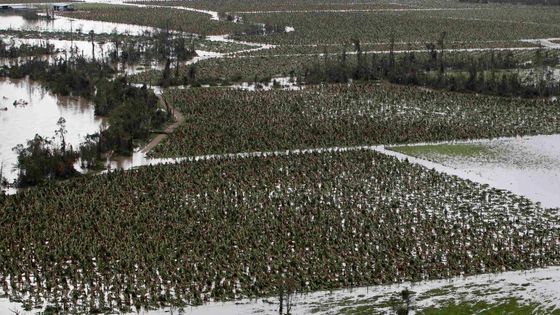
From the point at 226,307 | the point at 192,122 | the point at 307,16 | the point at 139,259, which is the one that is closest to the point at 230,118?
the point at 192,122

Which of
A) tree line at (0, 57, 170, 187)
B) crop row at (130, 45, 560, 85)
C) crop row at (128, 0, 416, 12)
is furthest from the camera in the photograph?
crop row at (128, 0, 416, 12)

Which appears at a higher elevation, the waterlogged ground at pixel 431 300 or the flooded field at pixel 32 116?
the flooded field at pixel 32 116

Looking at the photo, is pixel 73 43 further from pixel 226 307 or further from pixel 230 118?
pixel 226 307

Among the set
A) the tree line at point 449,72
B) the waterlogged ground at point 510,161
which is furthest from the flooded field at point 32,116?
the waterlogged ground at point 510,161

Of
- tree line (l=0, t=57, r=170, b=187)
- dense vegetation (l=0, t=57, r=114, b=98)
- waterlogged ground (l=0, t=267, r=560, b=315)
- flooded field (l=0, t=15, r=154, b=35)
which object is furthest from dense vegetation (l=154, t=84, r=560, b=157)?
flooded field (l=0, t=15, r=154, b=35)

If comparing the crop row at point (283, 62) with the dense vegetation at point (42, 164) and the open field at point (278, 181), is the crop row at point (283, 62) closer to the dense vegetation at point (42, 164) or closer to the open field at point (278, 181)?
the open field at point (278, 181)

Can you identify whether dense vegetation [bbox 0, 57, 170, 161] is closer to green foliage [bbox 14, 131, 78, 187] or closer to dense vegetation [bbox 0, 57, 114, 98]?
dense vegetation [bbox 0, 57, 114, 98]

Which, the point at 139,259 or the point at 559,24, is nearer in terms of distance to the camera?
the point at 139,259
